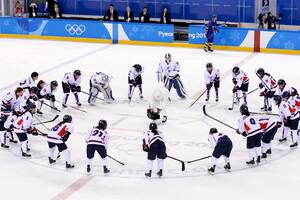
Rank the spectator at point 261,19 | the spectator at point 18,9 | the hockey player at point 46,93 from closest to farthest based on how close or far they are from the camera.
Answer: the hockey player at point 46,93 → the spectator at point 261,19 → the spectator at point 18,9

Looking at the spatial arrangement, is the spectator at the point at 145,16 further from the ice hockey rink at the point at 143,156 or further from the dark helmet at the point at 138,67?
the dark helmet at the point at 138,67

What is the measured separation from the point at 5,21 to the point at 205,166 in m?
18.0

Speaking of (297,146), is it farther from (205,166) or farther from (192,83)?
(192,83)

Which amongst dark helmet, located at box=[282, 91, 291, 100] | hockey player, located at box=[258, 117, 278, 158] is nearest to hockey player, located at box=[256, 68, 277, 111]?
dark helmet, located at box=[282, 91, 291, 100]

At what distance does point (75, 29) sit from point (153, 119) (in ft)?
43.0

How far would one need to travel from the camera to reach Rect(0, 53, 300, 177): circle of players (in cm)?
1184

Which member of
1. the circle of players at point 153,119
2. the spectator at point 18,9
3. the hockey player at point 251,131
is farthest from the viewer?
the spectator at point 18,9

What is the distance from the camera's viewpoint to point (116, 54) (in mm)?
24906

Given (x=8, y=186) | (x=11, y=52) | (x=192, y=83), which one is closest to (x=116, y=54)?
(x=11, y=52)

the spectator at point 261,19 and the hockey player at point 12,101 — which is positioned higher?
the spectator at point 261,19

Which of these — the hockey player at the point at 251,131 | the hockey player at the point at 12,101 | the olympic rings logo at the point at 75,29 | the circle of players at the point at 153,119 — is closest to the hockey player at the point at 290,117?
the circle of players at the point at 153,119

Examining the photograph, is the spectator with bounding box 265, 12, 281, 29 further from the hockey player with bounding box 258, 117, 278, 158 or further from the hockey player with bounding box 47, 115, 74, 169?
the hockey player with bounding box 47, 115, 74, 169

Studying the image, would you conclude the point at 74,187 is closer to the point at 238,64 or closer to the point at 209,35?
the point at 238,64

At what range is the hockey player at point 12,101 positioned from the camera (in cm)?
1431
